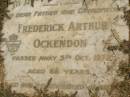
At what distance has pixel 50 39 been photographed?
140 inches

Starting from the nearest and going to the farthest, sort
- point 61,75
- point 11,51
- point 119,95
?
point 119,95, point 61,75, point 11,51

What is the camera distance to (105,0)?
351 cm

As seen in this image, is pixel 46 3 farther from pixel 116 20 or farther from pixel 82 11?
pixel 116 20

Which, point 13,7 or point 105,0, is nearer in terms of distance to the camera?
point 105,0

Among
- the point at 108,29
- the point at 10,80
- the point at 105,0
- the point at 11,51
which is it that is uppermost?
the point at 105,0

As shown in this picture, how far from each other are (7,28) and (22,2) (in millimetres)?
326

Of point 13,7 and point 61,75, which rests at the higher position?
point 13,7

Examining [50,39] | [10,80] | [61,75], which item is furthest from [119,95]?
[10,80]

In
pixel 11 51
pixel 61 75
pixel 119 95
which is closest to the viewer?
pixel 119 95

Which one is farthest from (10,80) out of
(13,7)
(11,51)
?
(13,7)

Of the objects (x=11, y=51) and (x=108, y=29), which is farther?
(x=11, y=51)

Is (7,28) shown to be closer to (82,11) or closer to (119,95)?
(82,11)

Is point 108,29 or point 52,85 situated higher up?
point 108,29

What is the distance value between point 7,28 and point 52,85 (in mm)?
832
